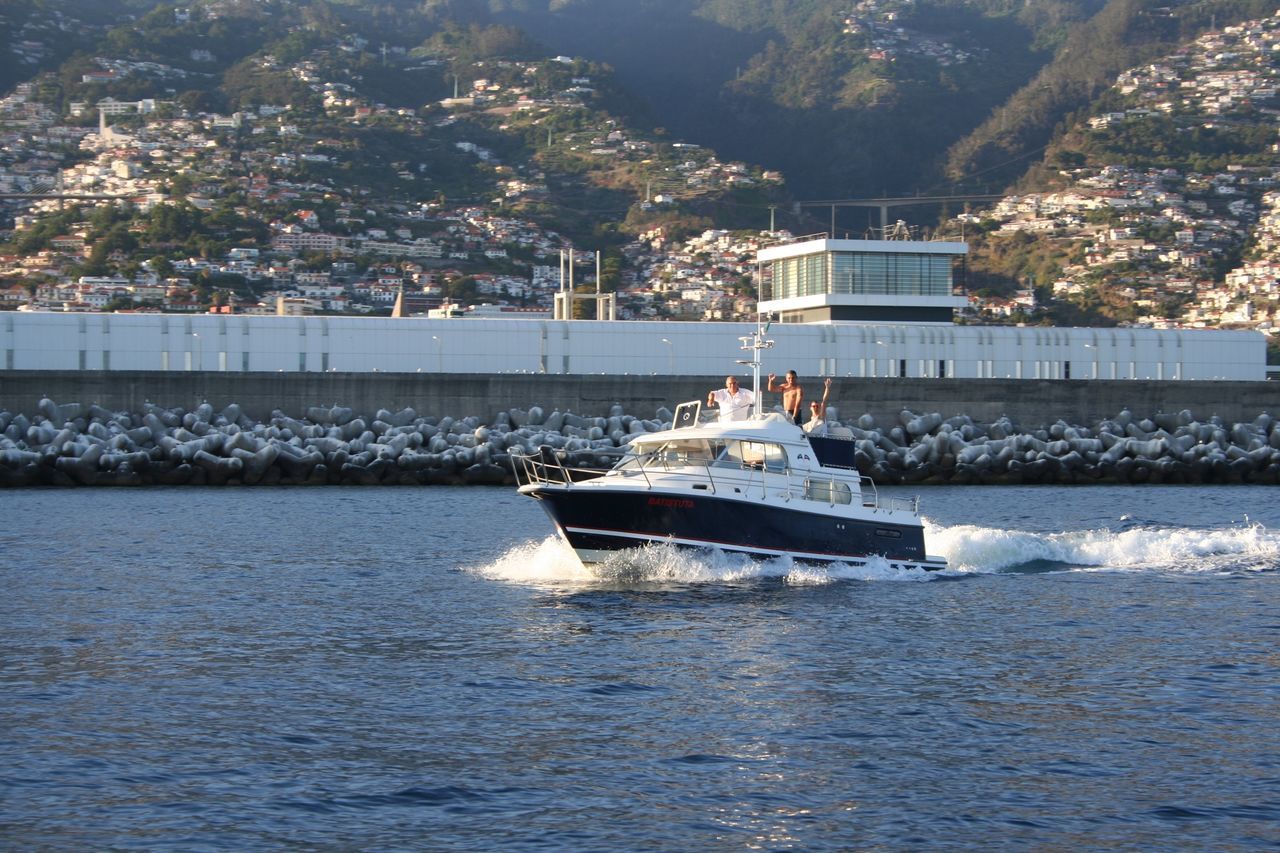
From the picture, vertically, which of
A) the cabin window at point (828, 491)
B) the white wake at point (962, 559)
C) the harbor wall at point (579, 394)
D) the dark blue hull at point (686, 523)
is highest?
the harbor wall at point (579, 394)

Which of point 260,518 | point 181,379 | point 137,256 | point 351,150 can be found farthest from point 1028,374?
point 351,150

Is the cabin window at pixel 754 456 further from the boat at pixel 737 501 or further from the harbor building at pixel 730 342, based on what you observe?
the harbor building at pixel 730 342

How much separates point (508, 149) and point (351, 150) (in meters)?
23.0

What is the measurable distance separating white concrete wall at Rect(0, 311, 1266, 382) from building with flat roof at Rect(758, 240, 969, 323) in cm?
411

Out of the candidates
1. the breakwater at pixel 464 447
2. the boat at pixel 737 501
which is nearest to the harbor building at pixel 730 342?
the breakwater at pixel 464 447

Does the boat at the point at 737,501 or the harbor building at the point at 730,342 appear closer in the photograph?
the boat at the point at 737,501

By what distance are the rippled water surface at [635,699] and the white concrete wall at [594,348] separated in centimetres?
2835

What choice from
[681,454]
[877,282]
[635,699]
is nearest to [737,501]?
[681,454]

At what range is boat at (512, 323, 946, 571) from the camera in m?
25.0

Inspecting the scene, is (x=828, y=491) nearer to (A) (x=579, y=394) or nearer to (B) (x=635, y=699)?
(B) (x=635, y=699)

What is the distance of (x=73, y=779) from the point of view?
14055mm

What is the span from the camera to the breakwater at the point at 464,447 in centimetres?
4638

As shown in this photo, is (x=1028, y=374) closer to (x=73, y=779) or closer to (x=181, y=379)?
(x=181, y=379)

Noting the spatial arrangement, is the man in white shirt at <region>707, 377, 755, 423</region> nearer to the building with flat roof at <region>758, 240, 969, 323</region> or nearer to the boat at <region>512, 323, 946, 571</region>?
the boat at <region>512, 323, 946, 571</region>
